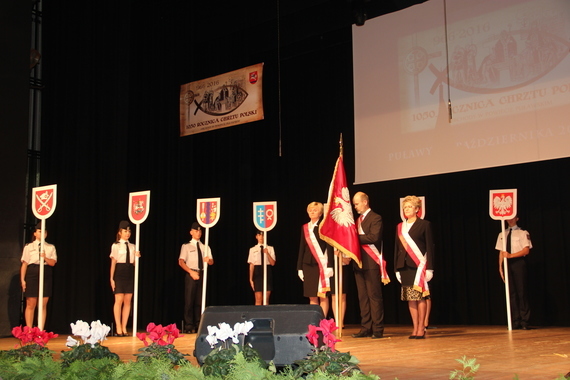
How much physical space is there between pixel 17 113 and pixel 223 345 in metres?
6.26

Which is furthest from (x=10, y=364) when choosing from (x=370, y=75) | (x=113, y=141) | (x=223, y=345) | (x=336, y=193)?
(x=113, y=141)

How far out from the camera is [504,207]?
24.1ft

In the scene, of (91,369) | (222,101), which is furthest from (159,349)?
(222,101)

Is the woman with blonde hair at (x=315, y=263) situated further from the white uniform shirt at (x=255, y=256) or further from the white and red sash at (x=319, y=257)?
the white uniform shirt at (x=255, y=256)

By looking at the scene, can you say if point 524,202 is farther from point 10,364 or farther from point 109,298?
point 10,364

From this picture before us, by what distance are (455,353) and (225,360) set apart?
2.48 metres

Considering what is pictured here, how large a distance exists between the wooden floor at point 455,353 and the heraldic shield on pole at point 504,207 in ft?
2.67

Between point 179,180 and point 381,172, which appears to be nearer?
point 381,172

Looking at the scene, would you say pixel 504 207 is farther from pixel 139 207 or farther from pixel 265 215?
pixel 139 207

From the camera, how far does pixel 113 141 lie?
9570 mm

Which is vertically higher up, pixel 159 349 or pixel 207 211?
pixel 207 211

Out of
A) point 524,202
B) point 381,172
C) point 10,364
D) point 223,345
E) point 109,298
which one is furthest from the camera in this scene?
point 109,298

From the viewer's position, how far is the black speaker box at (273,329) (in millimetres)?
3045

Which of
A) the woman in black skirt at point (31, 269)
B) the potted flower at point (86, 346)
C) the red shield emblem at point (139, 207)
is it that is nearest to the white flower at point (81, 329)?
the potted flower at point (86, 346)
